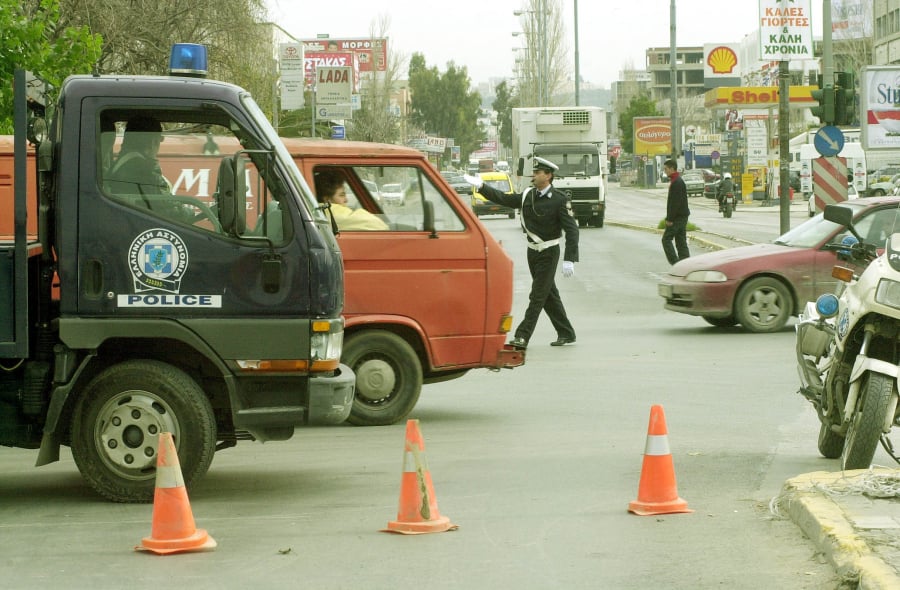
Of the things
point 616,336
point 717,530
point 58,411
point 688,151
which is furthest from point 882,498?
point 688,151

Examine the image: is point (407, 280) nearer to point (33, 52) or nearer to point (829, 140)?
point (33, 52)

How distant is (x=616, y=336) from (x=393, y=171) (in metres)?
7.02

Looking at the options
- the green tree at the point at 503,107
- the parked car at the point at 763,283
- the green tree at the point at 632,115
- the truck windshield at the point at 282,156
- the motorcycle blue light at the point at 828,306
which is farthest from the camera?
the green tree at the point at 503,107

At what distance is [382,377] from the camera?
10.3 metres

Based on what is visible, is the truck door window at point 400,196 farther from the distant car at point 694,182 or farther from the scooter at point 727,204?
the distant car at point 694,182

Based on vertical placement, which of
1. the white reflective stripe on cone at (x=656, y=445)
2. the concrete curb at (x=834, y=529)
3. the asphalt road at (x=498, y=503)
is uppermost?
the white reflective stripe on cone at (x=656, y=445)

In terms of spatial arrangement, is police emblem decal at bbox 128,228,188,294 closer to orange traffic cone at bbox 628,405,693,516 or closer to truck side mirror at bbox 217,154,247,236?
truck side mirror at bbox 217,154,247,236

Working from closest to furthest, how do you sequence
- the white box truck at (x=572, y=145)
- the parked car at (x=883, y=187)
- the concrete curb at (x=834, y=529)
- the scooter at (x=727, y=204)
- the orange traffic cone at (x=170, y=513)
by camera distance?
the concrete curb at (x=834, y=529)
the orange traffic cone at (x=170, y=513)
the white box truck at (x=572, y=145)
the scooter at (x=727, y=204)
the parked car at (x=883, y=187)

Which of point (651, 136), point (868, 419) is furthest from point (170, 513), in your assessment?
point (651, 136)

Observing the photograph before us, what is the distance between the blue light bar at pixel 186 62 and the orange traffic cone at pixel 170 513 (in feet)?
7.68

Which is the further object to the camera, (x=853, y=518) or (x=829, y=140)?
(x=829, y=140)

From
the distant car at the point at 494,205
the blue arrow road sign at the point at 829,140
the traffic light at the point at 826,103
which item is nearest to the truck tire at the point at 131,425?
the traffic light at the point at 826,103

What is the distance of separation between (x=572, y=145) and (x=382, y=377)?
3364 centimetres

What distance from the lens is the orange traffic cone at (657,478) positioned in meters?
7.04
